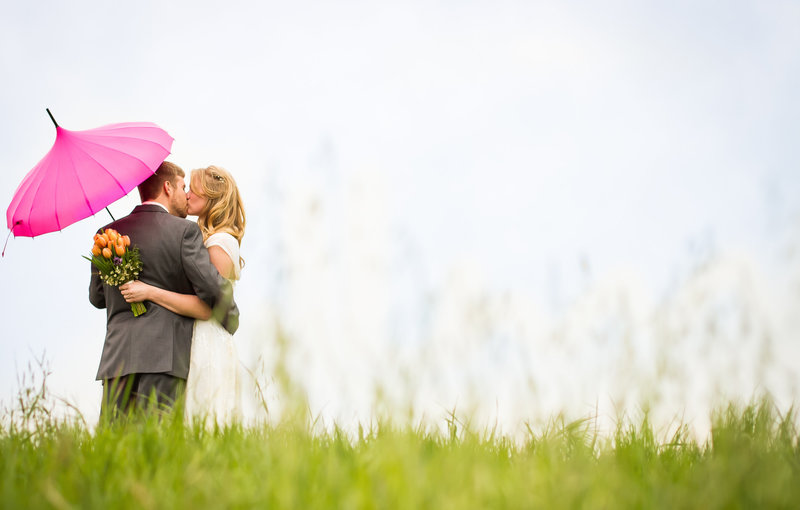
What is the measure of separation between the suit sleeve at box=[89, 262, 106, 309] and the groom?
0.18 meters

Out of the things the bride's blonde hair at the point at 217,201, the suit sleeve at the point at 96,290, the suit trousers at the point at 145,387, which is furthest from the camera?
the bride's blonde hair at the point at 217,201

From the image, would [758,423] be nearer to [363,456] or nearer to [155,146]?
[363,456]

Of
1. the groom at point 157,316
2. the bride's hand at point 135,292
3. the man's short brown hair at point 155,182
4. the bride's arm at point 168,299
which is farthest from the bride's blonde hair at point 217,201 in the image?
the bride's hand at point 135,292

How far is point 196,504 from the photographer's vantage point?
Answer: 2.16 m

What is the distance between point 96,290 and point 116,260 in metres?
0.54

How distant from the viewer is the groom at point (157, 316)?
401 cm

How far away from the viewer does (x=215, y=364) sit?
13.7ft

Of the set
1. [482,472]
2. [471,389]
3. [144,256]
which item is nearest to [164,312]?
[144,256]

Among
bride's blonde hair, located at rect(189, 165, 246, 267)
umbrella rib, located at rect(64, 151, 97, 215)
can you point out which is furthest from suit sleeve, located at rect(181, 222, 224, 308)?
umbrella rib, located at rect(64, 151, 97, 215)

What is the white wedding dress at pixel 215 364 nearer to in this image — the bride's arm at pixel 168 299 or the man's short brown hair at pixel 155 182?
the bride's arm at pixel 168 299

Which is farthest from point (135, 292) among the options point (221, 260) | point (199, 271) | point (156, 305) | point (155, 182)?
point (155, 182)

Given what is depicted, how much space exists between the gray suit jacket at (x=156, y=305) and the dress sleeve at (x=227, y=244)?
14 centimetres

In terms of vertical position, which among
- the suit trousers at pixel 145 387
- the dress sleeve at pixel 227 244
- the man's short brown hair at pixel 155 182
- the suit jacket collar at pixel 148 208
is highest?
the man's short brown hair at pixel 155 182

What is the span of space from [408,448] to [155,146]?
10.4 feet
